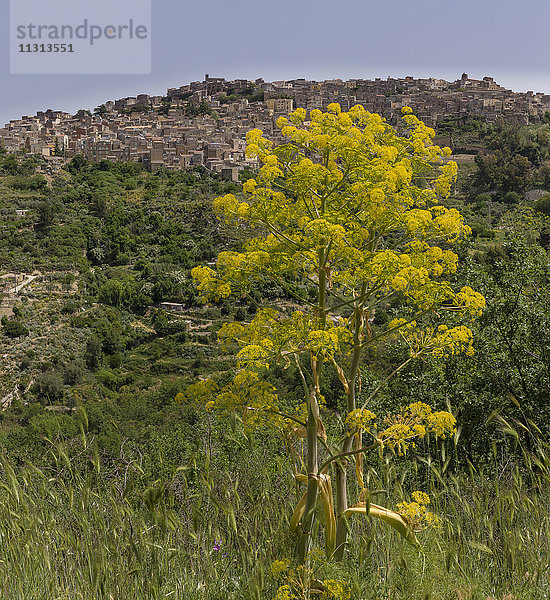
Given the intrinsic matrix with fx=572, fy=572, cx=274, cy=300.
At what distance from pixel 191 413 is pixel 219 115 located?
253 ft

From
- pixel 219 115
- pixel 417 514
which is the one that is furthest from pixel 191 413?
pixel 219 115

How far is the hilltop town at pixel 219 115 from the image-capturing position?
59844 millimetres

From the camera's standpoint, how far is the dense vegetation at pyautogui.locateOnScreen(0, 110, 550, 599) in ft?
5.39

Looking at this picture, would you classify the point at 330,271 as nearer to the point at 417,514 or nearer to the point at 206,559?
the point at 417,514

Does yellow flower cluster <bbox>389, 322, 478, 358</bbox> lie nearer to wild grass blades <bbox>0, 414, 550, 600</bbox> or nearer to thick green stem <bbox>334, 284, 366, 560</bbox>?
thick green stem <bbox>334, 284, 366, 560</bbox>

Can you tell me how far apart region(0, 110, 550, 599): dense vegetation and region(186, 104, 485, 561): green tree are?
4.8 inches

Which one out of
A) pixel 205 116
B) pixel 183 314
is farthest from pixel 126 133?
pixel 183 314

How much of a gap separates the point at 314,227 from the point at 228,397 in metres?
0.60

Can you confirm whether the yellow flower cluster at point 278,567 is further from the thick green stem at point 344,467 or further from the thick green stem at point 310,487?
the thick green stem at point 344,467

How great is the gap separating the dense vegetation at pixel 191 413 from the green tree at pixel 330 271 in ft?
0.40

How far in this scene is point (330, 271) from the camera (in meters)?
1.97

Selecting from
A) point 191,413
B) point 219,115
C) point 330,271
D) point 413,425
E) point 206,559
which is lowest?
point 191,413

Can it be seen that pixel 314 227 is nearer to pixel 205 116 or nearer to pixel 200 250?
pixel 200 250

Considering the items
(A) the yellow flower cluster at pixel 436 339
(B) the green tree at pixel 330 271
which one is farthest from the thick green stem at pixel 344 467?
(A) the yellow flower cluster at pixel 436 339
